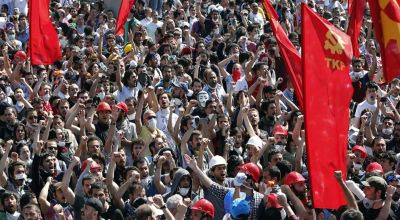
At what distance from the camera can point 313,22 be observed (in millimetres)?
11992

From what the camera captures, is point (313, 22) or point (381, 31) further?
point (381, 31)

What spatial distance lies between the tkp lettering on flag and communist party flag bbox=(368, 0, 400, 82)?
3.11 meters

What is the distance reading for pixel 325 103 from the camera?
11.6 meters

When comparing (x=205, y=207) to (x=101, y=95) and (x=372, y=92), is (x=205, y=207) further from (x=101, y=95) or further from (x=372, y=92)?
(x=372, y=92)

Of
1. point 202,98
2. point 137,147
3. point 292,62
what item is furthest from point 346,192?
point 202,98

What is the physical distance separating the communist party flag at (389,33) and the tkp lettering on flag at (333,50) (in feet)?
10.2

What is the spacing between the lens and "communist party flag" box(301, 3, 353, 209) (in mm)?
11508

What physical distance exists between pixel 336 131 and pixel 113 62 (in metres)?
7.52

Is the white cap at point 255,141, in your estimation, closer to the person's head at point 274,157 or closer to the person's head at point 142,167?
the person's head at point 274,157

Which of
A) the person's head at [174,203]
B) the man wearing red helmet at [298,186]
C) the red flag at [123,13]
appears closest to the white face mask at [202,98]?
the red flag at [123,13]

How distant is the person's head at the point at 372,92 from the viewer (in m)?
17.3

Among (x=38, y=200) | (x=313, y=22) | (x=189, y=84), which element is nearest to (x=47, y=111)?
(x=189, y=84)

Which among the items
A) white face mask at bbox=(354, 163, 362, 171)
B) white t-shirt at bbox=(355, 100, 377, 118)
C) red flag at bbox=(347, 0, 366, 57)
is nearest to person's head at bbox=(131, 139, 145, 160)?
white face mask at bbox=(354, 163, 362, 171)

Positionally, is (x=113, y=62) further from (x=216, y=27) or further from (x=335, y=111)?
(x=335, y=111)
